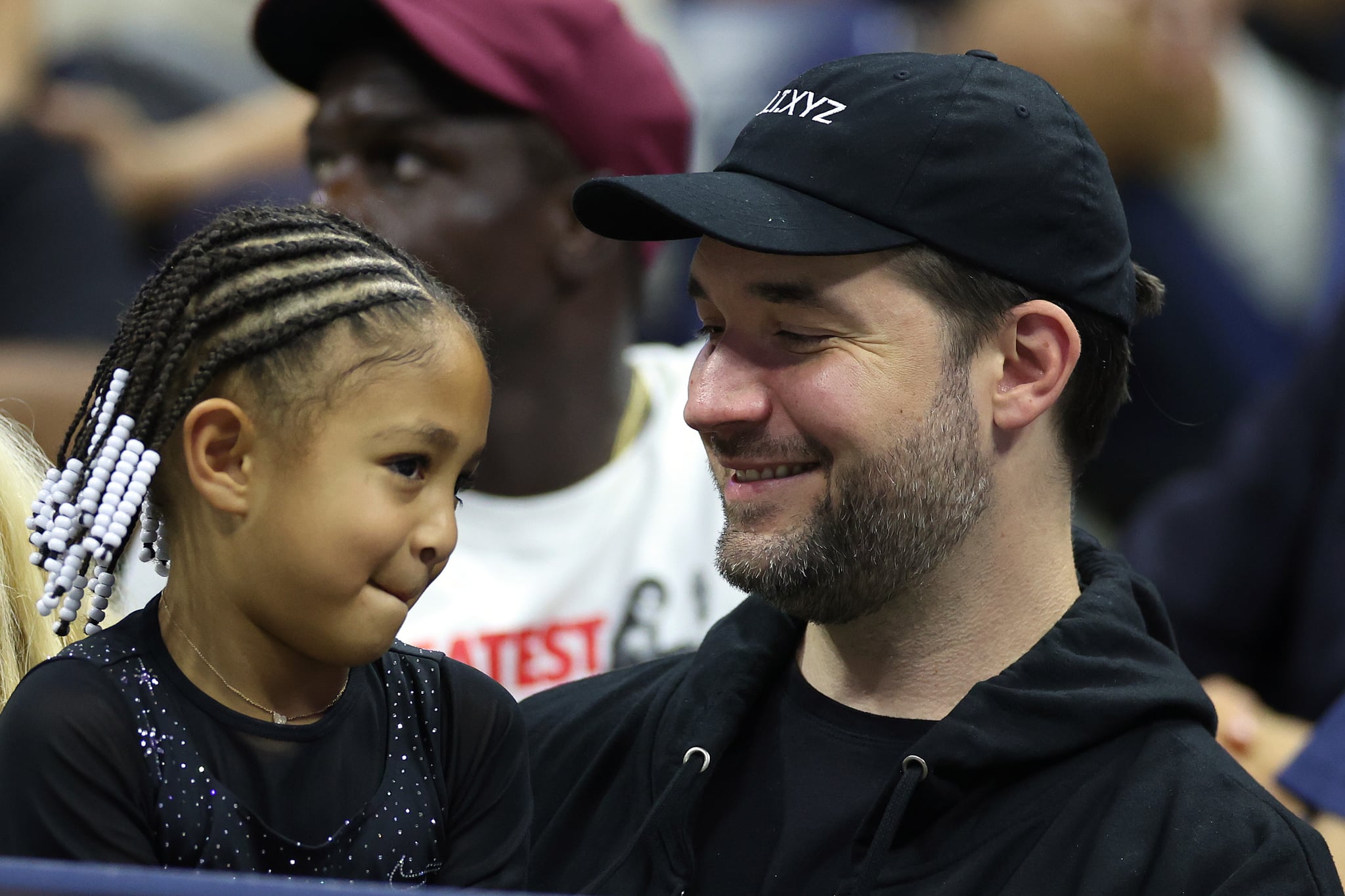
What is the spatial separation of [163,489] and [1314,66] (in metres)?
3.84

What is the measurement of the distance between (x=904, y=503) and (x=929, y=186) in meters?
0.33

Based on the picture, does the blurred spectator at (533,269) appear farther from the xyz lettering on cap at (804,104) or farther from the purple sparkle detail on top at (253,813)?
the purple sparkle detail on top at (253,813)

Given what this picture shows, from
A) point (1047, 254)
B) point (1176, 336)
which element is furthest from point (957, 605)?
point (1176, 336)

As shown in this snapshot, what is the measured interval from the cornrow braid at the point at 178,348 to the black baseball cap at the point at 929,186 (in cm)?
40

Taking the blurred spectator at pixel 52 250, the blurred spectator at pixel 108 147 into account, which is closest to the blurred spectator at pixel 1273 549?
the blurred spectator at pixel 108 147

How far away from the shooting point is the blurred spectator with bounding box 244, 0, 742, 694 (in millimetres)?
2652

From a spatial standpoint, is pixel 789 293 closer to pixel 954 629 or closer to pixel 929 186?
pixel 929 186

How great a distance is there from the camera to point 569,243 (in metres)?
2.82

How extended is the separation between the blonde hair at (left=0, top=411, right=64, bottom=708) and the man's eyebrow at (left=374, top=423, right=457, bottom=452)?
1.70 ft

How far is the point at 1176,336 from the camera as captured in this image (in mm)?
4117

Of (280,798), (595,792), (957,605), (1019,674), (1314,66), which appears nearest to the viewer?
(280,798)

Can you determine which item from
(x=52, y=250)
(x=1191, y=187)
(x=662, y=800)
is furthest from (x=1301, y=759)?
(x=52, y=250)

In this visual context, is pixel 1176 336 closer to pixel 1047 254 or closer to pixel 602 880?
pixel 1047 254

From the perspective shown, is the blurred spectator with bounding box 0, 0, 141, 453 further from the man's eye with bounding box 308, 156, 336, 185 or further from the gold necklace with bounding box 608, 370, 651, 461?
the gold necklace with bounding box 608, 370, 651, 461
